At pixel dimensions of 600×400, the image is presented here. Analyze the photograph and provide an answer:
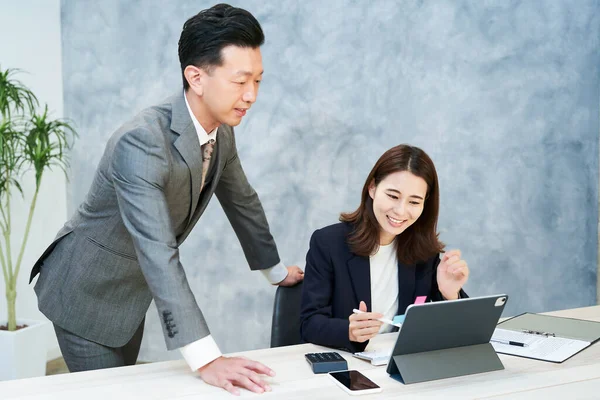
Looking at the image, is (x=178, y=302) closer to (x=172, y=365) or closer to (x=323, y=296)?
(x=172, y=365)

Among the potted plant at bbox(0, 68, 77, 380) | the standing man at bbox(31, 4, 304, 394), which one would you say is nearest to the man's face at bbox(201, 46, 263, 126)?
the standing man at bbox(31, 4, 304, 394)

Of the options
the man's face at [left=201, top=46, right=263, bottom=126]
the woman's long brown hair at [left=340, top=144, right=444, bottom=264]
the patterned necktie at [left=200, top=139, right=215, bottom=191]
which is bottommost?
the woman's long brown hair at [left=340, top=144, right=444, bottom=264]

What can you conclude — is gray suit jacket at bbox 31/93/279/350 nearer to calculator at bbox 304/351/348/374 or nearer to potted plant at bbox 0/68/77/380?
calculator at bbox 304/351/348/374

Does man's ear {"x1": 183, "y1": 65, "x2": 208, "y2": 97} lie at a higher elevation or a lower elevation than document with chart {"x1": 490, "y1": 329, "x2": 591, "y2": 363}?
higher

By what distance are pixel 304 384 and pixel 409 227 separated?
0.83m

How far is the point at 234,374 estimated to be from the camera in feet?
4.65

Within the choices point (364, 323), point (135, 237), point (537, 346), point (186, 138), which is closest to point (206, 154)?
point (186, 138)

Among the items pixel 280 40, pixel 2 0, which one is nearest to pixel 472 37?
pixel 280 40

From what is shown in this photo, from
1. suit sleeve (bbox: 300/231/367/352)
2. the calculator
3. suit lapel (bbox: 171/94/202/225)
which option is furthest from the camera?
suit sleeve (bbox: 300/231/367/352)

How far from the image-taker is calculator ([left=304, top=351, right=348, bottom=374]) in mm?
1552

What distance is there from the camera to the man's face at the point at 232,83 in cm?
158

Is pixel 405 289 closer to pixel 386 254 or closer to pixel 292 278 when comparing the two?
pixel 386 254

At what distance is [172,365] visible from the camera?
1597 mm

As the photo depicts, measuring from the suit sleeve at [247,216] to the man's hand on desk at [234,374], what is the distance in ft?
2.36
